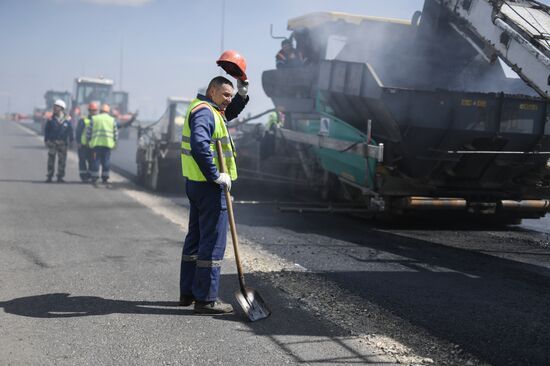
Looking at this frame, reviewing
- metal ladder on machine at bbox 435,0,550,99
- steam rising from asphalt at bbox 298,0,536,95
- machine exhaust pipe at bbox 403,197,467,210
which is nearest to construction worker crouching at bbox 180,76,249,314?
metal ladder on machine at bbox 435,0,550,99

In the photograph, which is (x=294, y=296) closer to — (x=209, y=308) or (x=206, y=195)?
(x=209, y=308)

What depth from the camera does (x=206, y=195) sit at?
4.71 metres

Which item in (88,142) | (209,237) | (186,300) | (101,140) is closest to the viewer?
(209,237)

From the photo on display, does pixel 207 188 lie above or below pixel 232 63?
below

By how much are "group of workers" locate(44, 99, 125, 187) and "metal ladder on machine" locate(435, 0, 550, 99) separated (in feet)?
27.2

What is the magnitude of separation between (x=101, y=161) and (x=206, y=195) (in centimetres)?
945

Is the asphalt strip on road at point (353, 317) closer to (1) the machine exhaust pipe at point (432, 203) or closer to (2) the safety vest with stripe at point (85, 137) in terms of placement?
(1) the machine exhaust pipe at point (432, 203)

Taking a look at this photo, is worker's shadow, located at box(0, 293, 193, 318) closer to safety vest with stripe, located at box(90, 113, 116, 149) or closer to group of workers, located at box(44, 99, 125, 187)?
group of workers, located at box(44, 99, 125, 187)

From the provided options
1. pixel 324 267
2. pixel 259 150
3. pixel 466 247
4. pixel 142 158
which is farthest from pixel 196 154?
pixel 142 158

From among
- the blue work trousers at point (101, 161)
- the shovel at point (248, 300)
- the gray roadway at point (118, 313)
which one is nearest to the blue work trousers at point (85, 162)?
the blue work trousers at point (101, 161)

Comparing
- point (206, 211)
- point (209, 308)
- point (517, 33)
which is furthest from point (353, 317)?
point (517, 33)

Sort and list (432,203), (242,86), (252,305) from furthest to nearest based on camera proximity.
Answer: (432,203)
(242,86)
(252,305)

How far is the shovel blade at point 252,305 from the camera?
4.50 metres

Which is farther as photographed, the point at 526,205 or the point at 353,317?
the point at 526,205
